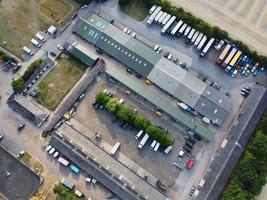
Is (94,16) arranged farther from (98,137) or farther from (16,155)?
(16,155)

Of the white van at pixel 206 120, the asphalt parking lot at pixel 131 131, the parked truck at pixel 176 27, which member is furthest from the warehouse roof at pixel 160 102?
the parked truck at pixel 176 27

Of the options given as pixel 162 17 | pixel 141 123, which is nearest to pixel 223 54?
pixel 162 17

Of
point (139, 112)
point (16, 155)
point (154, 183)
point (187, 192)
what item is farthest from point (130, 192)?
point (16, 155)

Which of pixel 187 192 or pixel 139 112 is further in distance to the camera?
pixel 139 112

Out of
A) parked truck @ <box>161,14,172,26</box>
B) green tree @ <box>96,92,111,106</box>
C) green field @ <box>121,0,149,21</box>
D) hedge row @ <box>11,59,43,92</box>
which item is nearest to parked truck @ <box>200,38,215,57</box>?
parked truck @ <box>161,14,172,26</box>

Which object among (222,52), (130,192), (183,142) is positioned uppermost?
(222,52)

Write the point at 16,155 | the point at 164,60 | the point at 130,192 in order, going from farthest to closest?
the point at 164,60, the point at 16,155, the point at 130,192
